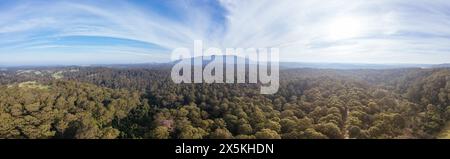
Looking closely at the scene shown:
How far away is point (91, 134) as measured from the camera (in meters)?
28.1

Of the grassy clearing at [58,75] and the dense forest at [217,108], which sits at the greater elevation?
the grassy clearing at [58,75]

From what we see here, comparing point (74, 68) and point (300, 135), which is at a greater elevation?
point (74, 68)

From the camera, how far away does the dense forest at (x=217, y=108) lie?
2961cm

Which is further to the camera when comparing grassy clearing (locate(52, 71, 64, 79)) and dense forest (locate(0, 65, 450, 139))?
grassy clearing (locate(52, 71, 64, 79))

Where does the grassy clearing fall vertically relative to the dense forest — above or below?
above

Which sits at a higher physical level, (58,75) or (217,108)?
(58,75)

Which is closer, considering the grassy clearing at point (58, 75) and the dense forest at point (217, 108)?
the dense forest at point (217, 108)

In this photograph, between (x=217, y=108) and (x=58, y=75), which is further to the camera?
(x=58, y=75)

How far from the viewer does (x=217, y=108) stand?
38156 millimetres

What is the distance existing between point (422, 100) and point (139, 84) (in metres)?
41.3

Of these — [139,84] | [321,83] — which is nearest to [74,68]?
[139,84]

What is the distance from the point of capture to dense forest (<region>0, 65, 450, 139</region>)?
29609 mm

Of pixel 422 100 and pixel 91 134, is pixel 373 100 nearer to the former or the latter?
pixel 422 100
